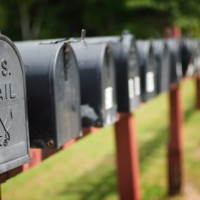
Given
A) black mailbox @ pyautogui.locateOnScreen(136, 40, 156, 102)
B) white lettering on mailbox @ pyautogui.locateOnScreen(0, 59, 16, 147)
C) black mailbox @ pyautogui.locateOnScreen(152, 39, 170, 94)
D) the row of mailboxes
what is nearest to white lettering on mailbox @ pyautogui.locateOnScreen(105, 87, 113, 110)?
the row of mailboxes

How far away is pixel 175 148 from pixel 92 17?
20917 millimetres

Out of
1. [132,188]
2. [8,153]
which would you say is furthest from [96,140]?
[8,153]

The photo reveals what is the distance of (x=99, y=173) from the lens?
6.09 meters

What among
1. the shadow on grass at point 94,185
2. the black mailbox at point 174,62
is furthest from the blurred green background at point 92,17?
the black mailbox at point 174,62

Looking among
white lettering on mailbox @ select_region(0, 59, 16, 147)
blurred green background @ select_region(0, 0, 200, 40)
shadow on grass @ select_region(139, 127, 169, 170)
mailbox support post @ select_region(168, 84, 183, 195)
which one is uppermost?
blurred green background @ select_region(0, 0, 200, 40)

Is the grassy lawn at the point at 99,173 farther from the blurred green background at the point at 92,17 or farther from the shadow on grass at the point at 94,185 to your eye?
the blurred green background at the point at 92,17

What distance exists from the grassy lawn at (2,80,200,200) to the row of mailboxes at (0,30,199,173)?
2178 millimetres

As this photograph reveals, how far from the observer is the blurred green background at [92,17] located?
80.4 ft

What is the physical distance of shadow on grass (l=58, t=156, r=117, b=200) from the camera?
17.1 feet

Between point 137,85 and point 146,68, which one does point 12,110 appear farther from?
point 146,68

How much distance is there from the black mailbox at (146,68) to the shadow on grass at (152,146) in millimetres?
2654

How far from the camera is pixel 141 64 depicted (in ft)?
11.9

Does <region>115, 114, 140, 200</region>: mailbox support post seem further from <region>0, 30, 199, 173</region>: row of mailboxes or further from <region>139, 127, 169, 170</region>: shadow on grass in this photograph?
<region>139, 127, 169, 170</region>: shadow on grass

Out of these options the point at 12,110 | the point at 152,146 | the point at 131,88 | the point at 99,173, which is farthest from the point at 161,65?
the point at 152,146
